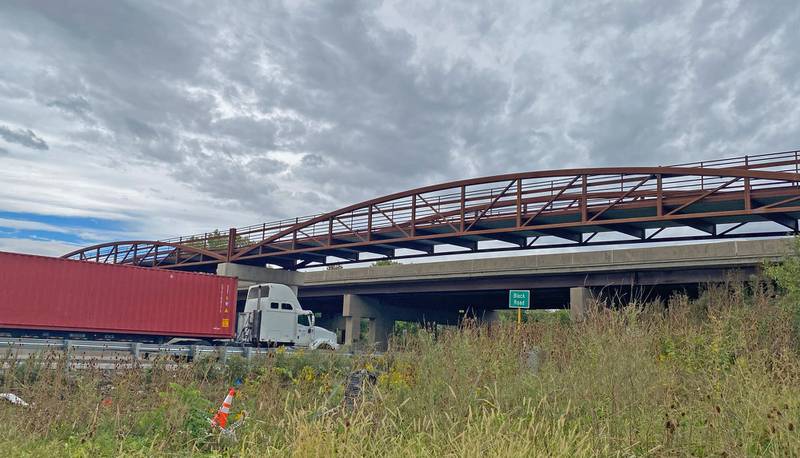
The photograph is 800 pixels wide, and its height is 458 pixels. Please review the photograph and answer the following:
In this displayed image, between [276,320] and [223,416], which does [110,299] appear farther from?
[223,416]

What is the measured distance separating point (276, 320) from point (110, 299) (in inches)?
274

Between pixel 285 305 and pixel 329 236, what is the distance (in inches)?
718

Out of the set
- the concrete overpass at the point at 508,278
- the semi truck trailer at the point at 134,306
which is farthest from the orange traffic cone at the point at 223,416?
the semi truck trailer at the point at 134,306

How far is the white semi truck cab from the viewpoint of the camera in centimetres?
2775

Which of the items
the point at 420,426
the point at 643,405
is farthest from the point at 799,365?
the point at 420,426

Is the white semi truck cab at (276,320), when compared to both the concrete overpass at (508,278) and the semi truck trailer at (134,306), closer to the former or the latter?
the semi truck trailer at (134,306)

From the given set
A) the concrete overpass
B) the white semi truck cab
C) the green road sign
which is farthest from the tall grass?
the white semi truck cab

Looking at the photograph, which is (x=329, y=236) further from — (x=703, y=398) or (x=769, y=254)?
(x=703, y=398)

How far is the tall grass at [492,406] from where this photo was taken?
19.1 feet

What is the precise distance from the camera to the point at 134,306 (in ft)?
81.7

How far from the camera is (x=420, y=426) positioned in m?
6.41

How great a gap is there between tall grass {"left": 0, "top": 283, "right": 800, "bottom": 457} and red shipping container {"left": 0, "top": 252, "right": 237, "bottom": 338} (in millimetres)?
15042

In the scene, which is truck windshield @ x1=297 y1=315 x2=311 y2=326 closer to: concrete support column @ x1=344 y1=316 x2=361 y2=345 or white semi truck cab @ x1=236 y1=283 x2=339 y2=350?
white semi truck cab @ x1=236 y1=283 x2=339 y2=350

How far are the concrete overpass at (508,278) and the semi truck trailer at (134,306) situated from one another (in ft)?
21.6
